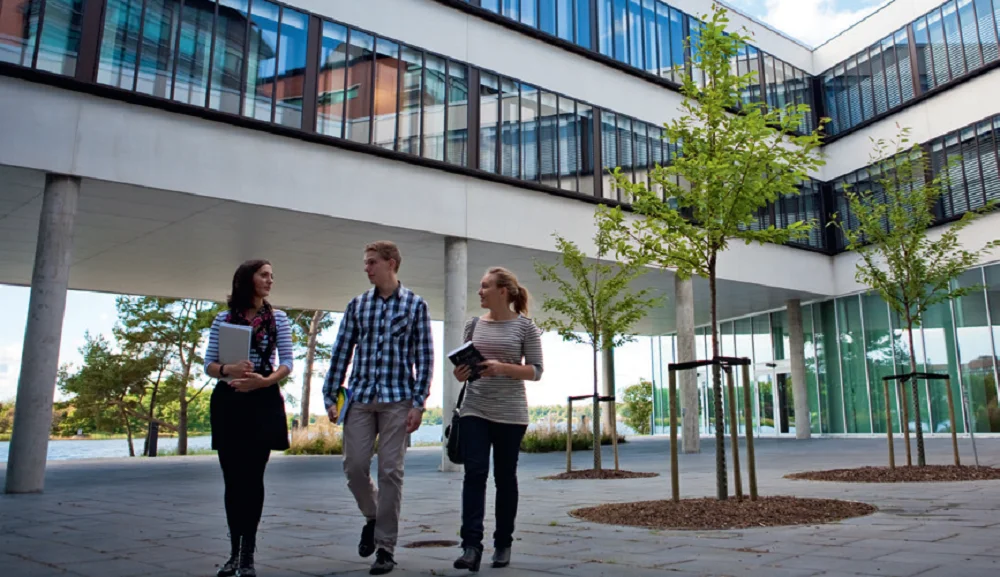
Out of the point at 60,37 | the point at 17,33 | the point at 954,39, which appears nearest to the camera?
the point at 17,33

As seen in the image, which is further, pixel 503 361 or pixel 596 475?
pixel 596 475

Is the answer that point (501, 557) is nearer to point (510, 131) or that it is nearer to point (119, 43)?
point (119, 43)

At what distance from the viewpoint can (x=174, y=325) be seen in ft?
116

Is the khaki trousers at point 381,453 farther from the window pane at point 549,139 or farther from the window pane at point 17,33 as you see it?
the window pane at point 549,139

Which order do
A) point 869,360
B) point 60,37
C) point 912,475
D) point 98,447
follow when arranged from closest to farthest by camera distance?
1. point 912,475
2. point 60,37
3. point 869,360
4. point 98,447

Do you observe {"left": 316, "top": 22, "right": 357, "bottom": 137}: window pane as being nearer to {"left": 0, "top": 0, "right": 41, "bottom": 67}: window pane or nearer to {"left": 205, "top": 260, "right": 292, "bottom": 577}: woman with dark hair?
{"left": 0, "top": 0, "right": 41, "bottom": 67}: window pane

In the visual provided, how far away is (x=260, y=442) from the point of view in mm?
4570

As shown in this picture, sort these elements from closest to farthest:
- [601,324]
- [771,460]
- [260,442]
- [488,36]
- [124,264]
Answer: [260,442] → [601,324] → [771,460] → [488,36] → [124,264]

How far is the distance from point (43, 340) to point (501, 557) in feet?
33.7

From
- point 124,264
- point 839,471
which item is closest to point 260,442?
point 839,471

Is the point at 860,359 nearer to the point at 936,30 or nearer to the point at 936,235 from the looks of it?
the point at 936,235

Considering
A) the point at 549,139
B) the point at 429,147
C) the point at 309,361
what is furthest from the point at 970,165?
the point at 309,361

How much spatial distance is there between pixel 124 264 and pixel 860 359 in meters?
24.4

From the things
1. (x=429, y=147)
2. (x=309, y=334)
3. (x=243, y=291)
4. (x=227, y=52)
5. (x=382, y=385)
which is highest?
(x=227, y=52)
